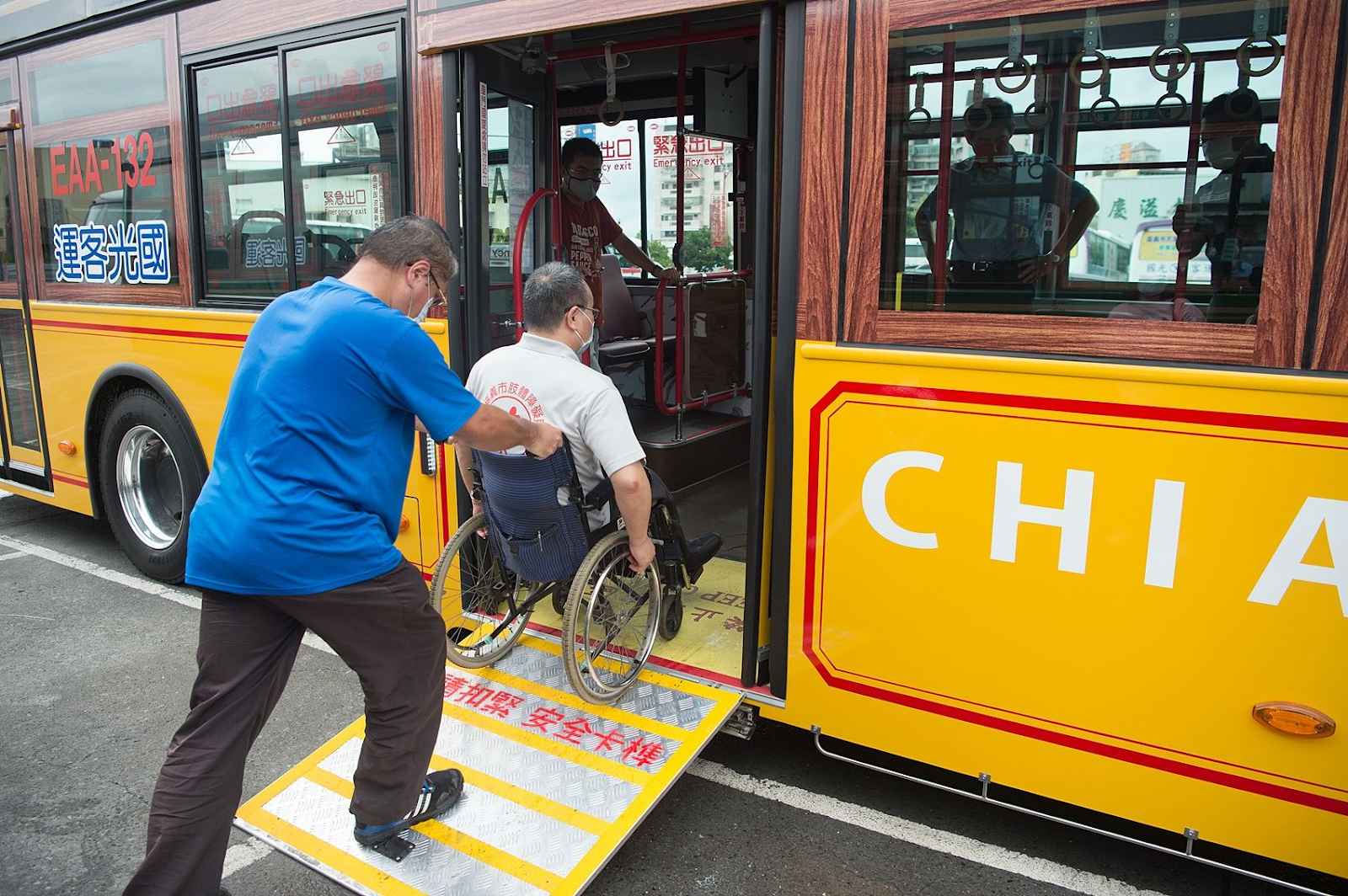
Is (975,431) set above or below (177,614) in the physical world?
above

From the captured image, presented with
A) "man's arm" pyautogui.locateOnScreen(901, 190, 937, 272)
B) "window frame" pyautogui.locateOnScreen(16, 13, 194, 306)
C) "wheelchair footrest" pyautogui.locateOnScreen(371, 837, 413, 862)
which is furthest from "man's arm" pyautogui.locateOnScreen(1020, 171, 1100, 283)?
"window frame" pyautogui.locateOnScreen(16, 13, 194, 306)

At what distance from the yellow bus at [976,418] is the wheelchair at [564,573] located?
13 cm

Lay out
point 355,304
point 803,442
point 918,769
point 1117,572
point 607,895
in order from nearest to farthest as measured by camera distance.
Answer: point 355,304 < point 1117,572 < point 607,895 < point 803,442 < point 918,769

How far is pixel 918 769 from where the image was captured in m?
3.14

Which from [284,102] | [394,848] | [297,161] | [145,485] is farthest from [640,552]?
[145,485]

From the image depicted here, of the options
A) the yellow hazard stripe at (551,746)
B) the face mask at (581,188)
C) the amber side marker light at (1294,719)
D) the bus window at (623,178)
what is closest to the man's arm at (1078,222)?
the amber side marker light at (1294,719)

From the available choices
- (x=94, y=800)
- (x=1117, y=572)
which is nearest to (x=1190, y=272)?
(x=1117, y=572)

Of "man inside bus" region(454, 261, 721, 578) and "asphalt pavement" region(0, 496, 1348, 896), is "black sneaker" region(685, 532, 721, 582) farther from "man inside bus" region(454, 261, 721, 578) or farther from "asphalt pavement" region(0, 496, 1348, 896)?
"asphalt pavement" region(0, 496, 1348, 896)

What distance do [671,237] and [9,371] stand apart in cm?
391

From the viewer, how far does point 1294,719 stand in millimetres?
2059

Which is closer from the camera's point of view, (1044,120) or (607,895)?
(1044,120)

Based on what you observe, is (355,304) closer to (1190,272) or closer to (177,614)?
(1190,272)

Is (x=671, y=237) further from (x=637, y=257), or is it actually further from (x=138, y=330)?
(x=138, y=330)

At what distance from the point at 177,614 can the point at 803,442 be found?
10.7 feet
